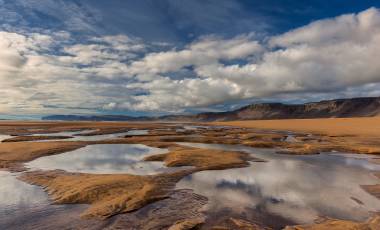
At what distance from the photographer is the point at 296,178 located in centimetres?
1806

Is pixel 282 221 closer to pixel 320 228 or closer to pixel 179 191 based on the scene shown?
pixel 320 228

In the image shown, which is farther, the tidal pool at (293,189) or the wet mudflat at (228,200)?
the tidal pool at (293,189)

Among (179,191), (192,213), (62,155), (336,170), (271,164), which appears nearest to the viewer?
A: (192,213)

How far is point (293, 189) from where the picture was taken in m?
15.4

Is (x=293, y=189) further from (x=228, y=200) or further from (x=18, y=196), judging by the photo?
(x=18, y=196)

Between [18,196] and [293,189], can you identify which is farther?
[293,189]

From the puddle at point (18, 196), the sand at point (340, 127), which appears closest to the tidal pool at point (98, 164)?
the puddle at point (18, 196)

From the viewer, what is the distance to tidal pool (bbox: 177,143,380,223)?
475 inches

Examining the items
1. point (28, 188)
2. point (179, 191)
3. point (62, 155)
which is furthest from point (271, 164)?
point (62, 155)

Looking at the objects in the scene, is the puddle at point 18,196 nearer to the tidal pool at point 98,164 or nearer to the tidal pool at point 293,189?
the tidal pool at point 98,164

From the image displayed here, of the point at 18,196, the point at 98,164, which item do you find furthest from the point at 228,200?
the point at 98,164

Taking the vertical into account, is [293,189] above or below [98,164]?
below

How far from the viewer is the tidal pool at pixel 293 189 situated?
12.1 meters

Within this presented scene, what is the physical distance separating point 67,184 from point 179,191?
613 cm
